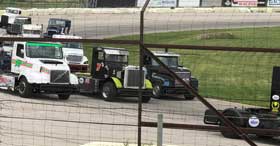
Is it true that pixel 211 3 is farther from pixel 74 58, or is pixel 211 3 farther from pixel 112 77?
pixel 112 77

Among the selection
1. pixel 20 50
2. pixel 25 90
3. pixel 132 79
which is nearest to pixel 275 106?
pixel 132 79

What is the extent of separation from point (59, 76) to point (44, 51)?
1.25 m

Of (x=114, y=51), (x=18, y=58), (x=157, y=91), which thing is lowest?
(x=157, y=91)

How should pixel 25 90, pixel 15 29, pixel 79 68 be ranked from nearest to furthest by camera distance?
pixel 25 90 < pixel 79 68 < pixel 15 29

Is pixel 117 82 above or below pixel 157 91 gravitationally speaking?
above

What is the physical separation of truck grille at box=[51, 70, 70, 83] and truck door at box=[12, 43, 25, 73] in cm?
132

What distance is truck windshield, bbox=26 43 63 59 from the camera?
70.8ft

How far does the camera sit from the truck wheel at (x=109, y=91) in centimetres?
2169

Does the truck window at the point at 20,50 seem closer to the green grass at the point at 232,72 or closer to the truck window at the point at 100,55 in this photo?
the truck window at the point at 100,55

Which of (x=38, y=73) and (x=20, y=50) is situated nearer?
(x=38, y=73)

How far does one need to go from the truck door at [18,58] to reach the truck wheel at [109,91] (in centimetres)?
322

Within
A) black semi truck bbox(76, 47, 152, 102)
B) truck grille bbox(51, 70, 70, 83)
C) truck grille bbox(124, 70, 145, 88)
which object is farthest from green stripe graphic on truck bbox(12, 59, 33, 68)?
truck grille bbox(124, 70, 145, 88)

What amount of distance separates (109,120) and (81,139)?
2.89 meters

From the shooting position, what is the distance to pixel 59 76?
21.3 m
